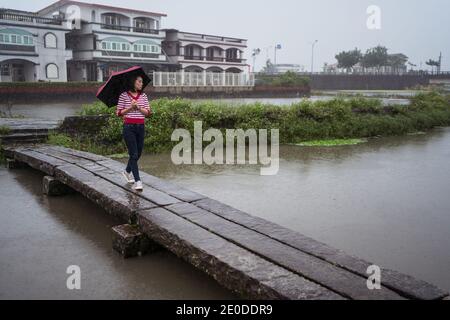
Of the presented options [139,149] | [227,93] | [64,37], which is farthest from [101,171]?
[227,93]

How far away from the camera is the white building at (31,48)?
31.8 meters

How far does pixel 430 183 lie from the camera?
8.36 m

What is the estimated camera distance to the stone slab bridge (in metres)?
3.12

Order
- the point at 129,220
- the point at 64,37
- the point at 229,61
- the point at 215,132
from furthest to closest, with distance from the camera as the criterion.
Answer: the point at 229,61
the point at 64,37
the point at 215,132
the point at 129,220

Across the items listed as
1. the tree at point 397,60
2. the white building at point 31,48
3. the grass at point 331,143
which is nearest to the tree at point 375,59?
the tree at point 397,60

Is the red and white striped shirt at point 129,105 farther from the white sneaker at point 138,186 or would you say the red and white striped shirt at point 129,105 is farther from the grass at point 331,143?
the grass at point 331,143

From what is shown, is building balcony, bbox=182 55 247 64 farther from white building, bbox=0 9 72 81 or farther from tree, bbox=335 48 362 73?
tree, bbox=335 48 362 73

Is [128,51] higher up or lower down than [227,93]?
higher up

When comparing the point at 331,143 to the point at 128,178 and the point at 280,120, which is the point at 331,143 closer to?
the point at 280,120

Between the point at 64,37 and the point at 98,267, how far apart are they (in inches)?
1406

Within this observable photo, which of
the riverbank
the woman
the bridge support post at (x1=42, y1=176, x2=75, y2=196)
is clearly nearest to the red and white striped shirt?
the woman

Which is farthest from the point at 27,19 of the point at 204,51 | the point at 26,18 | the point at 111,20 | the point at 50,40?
the point at 204,51

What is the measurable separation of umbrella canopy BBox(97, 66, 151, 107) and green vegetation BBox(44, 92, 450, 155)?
4.97 meters
